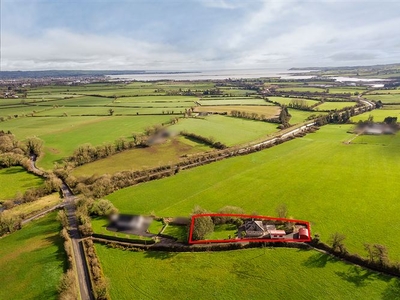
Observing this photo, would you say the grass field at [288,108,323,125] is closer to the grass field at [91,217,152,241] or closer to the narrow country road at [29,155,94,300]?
the narrow country road at [29,155,94,300]

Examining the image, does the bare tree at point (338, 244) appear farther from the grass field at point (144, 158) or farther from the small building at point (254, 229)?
the grass field at point (144, 158)

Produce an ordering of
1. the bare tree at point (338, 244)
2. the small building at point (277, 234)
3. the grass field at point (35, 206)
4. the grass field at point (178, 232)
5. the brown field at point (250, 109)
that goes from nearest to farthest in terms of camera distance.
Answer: the bare tree at point (338, 244), the small building at point (277, 234), the grass field at point (178, 232), the grass field at point (35, 206), the brown field at point (250, 109)

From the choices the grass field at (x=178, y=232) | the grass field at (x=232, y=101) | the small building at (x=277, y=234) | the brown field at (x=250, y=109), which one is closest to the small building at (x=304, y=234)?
the small building at (x=277, y=234)

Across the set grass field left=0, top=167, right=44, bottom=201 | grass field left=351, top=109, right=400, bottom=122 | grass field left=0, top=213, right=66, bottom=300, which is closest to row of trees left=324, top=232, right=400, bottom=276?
grass field left=0, top=213, right=66, bottom=300

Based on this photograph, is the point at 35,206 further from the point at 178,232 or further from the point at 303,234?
the point at 303,234

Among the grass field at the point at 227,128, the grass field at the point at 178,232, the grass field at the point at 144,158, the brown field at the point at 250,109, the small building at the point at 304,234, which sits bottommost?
the grass field at the point at 178,232

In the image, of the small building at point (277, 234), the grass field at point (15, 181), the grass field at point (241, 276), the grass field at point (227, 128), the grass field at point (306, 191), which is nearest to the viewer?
the grass field at point (241, 276)

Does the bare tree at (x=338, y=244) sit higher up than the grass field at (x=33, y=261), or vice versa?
the bare tree at (x=338, y=244)
